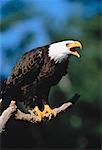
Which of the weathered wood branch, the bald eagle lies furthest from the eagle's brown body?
the weathered wood branch

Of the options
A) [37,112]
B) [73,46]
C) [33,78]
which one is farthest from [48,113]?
[73,46]

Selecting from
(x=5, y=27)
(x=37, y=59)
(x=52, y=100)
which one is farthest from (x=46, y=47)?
(x=5, y=27)

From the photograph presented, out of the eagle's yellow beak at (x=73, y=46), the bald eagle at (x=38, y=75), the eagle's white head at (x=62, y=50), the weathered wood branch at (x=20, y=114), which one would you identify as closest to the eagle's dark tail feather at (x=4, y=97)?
the bald eagle at (x=38, y=75)

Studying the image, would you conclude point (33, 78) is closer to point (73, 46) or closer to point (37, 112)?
point (37, 112)

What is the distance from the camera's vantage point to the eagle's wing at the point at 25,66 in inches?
230

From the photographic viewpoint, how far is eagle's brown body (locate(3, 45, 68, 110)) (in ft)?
19.2

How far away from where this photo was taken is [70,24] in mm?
23203

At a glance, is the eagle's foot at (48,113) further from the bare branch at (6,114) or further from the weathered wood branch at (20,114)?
the bare branch at (6,114)

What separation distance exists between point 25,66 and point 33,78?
116 millimetres

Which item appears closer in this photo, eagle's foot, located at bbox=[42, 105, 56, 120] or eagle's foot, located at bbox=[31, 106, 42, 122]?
eagle's foot, located at bbox=[31, 106, 42, 122]

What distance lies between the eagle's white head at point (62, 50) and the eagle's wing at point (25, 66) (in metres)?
0.11

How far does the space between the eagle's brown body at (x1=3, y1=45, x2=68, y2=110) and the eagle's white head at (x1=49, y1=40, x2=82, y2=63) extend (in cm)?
5

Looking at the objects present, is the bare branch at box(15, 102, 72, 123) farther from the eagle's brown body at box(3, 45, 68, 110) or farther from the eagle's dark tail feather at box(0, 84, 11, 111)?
the eagle's brown body at box(3, 45, 68, 110)

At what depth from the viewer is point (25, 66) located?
19.5 feet
